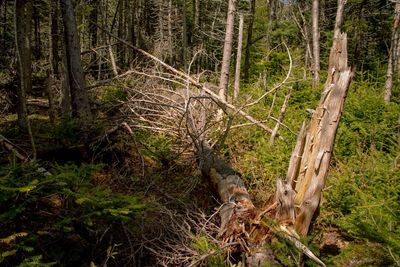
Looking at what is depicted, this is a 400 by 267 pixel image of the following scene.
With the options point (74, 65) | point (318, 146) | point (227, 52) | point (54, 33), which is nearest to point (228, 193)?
point (318, 146)

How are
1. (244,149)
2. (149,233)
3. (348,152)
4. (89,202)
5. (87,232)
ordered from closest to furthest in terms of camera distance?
1. (89,202)
2. (87,232)
3. (149,233)
4. (348,152)
5. (244,149)

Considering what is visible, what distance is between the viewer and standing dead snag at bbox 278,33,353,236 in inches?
155

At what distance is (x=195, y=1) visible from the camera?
24.8 meters

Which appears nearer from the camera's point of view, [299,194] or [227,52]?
[299,194]

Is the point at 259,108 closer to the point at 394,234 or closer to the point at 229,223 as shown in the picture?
the point at 229,223

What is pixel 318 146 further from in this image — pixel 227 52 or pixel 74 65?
pixel 227 52

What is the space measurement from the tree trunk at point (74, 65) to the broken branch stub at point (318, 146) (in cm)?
401

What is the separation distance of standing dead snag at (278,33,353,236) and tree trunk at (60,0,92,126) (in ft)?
13.2

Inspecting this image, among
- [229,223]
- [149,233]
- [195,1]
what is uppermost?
[195,1]

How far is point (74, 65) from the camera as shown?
670 centimetres

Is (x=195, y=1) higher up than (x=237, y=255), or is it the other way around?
(x=195, y=1)

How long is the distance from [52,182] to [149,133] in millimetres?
4358

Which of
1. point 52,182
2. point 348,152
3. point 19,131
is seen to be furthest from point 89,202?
point 348,152

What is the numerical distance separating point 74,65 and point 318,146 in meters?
4.94
